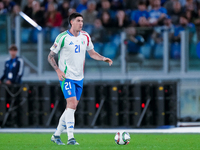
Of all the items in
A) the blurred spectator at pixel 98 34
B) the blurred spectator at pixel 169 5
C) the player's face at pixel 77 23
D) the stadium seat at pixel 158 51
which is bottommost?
the player's face at pixel 77 23

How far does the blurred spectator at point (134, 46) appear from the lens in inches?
629

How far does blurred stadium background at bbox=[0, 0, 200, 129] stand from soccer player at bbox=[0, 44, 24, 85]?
1.00 ft

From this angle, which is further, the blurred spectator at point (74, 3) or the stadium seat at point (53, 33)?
the blurred spectator at point (74, 3)

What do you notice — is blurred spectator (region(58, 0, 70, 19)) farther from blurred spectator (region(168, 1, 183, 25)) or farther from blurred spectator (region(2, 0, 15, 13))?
blurred spectator (region(168, 1, 183, 25))

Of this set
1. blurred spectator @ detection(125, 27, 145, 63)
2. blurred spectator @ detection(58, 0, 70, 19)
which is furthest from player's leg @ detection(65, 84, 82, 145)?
blurred spectator @ detection(58, 0, 70, 19)

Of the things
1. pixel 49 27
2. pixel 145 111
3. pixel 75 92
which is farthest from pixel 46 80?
pixel 75 92

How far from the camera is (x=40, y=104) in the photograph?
565 inches

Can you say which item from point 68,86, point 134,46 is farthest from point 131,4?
point 68,86

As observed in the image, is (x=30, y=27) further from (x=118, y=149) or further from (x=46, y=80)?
(x=118, y=149)

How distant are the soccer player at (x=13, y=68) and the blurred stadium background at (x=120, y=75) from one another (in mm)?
305

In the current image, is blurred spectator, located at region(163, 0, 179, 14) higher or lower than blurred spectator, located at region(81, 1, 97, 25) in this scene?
higher

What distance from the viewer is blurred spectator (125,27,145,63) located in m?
16.0

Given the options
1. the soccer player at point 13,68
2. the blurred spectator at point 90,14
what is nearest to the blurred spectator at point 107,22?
the blurred spectator at point 90,14

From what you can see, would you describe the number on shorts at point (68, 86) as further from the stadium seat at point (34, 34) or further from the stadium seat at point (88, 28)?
the stadium seat at point (34, 34)
